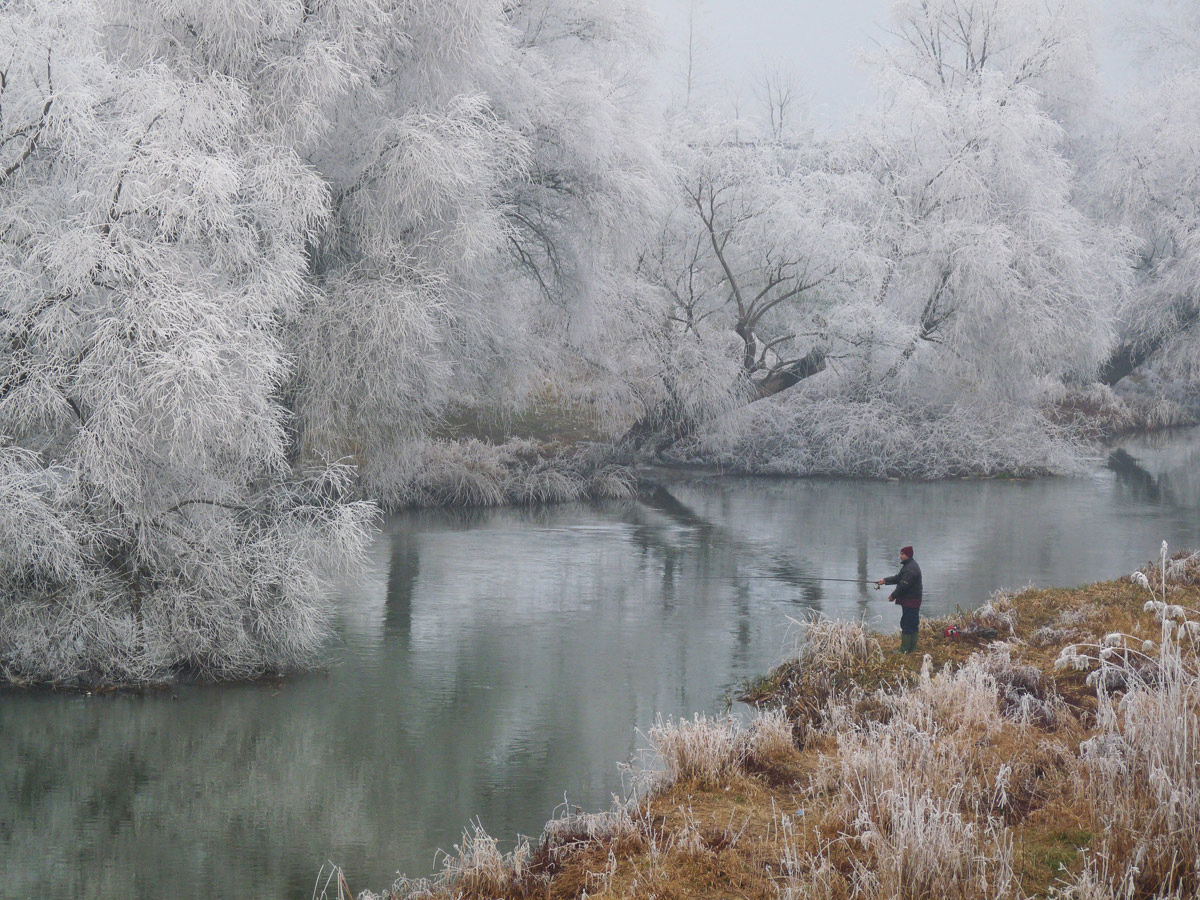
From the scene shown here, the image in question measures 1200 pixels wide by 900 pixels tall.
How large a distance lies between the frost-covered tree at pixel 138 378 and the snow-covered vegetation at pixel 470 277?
35mm

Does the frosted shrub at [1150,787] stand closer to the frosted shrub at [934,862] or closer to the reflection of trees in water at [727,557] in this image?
the frosted shrub at [934,862]

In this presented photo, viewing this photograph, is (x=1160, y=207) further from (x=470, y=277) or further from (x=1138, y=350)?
(x=470, y=277)

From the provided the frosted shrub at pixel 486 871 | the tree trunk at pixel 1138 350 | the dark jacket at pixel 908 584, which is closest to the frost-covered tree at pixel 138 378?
the frosted shrub at pixel 486 871

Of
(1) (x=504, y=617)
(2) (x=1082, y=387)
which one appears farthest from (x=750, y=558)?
(2) (x=1082, y=387)

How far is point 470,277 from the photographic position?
14.1 m

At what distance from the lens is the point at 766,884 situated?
229 inches

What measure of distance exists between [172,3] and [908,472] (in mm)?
18128

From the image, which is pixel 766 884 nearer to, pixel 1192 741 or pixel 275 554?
pixel 1192 741

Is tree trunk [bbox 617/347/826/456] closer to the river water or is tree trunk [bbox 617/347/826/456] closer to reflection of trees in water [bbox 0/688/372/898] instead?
the river water

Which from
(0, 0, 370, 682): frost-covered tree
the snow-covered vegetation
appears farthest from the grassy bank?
the snow-covered vegetation

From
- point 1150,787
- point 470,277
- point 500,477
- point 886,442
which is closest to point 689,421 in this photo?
point 500,477

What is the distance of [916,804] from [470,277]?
383 inches

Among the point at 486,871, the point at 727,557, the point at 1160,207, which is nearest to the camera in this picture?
the point at 486,871

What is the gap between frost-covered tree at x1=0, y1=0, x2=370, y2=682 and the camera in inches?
374
